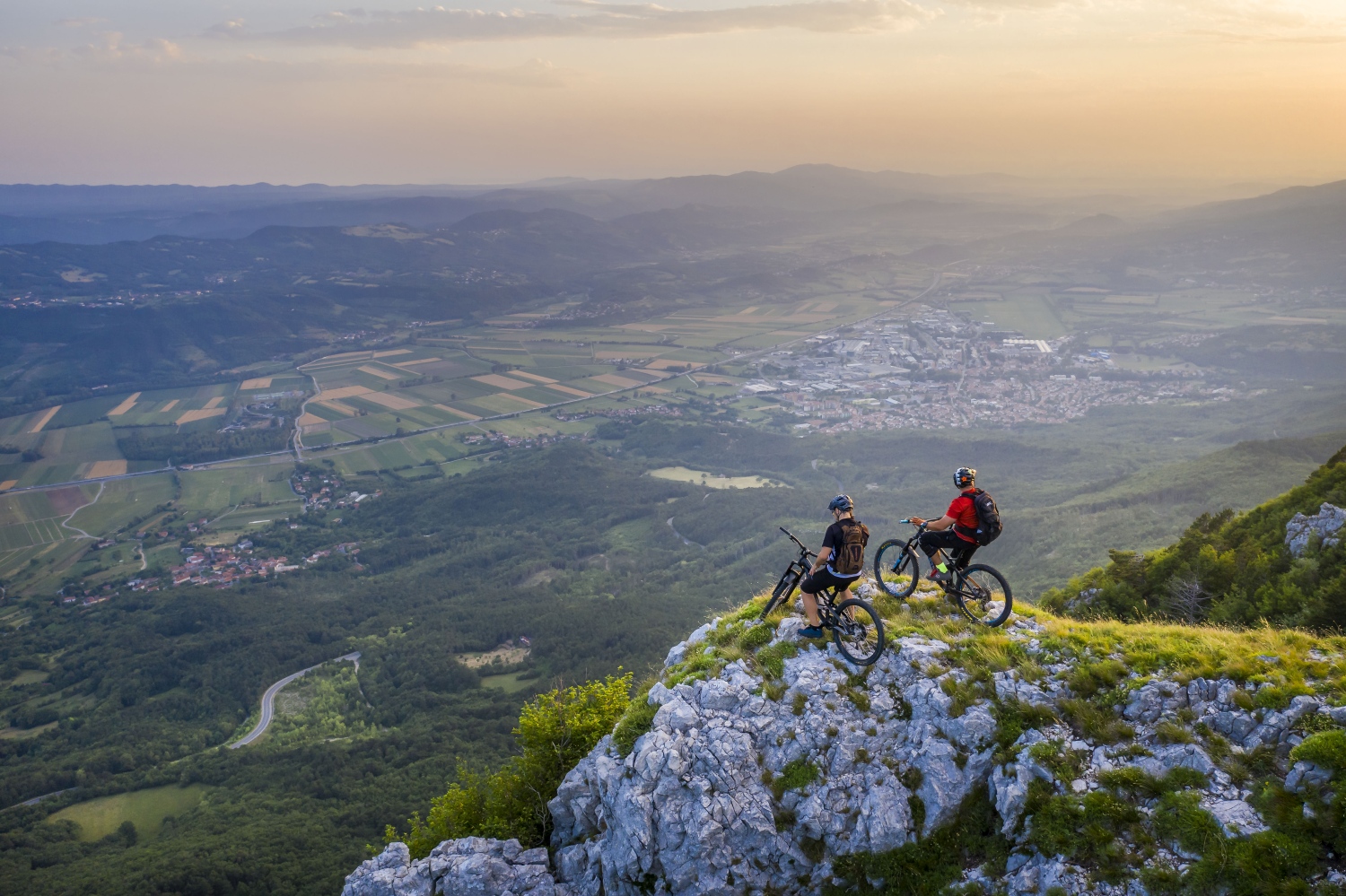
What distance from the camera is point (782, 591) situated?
18.1 metres

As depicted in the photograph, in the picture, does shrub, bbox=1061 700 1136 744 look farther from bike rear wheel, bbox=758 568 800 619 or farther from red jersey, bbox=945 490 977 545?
bike rear wheel, bbox=758 568 800 619

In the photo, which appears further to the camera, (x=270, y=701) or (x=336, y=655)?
(x=336, y=655)

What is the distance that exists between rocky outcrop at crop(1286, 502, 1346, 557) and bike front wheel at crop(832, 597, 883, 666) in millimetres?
14854

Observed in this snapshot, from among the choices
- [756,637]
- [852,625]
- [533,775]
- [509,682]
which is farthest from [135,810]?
[852,625]

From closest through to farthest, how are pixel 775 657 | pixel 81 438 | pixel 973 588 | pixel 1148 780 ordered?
pixel 1148 780, pixel 973 588, pixel 775 657, pixel 81 438

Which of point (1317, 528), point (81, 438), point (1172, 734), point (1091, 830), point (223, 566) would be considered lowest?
point (223, 566)

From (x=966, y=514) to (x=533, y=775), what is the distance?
1386 cm

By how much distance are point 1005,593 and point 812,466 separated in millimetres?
129442

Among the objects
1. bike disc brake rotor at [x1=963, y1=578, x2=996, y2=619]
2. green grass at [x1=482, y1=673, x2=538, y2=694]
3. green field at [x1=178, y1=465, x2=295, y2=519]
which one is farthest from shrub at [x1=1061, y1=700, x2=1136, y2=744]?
green field at [x1=178, y1=465, x2=295, y2=519]

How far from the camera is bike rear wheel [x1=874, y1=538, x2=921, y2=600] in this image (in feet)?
57.4

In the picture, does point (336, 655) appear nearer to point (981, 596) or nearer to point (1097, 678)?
point (981, 596)

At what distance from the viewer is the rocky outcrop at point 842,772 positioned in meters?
12.1

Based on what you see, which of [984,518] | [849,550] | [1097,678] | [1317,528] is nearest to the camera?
[1097,678]

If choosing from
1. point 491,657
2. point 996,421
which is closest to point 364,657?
point 491,657
